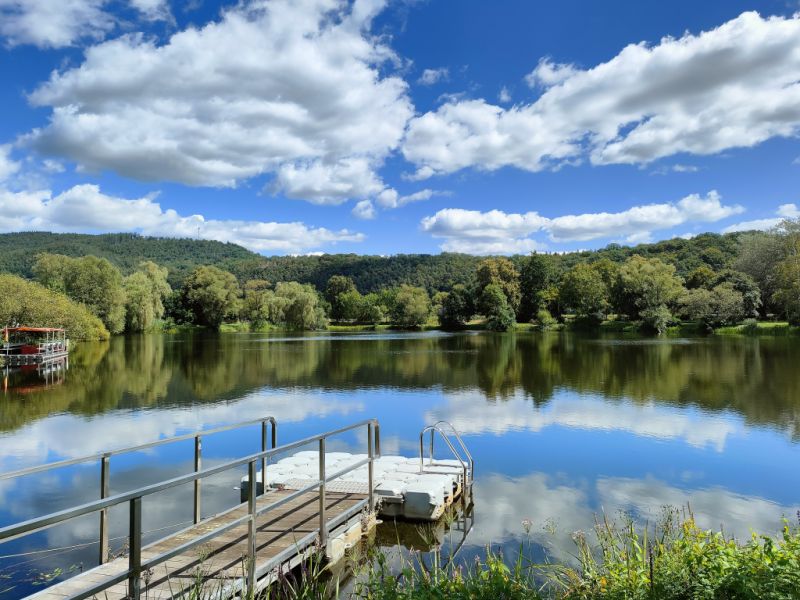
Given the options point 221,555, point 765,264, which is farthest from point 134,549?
point 765,264

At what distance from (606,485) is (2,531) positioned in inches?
394

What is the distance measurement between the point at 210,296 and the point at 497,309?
4148 cm

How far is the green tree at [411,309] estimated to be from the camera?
94.1 metres

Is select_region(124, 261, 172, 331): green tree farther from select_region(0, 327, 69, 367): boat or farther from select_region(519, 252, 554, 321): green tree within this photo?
select_region(519, 252, 554, 321): green tree

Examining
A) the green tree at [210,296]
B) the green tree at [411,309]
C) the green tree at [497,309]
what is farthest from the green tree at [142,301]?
the green tree at [497,309]

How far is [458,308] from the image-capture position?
8850 centimetres

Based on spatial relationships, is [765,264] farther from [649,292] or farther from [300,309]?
[300,309]

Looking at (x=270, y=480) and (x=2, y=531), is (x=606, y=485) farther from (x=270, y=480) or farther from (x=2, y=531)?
(x=2, y=531)

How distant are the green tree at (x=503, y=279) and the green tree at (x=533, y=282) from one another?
117 centimetres

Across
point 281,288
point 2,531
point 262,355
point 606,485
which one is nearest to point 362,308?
point 281,288

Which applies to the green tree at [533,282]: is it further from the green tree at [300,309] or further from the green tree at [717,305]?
the green tree at [300,309]

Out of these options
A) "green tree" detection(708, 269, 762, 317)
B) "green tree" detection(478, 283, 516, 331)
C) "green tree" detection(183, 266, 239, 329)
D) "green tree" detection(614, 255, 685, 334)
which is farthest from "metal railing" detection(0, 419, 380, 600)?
"green tree" detection(183, 266, 239, 329)

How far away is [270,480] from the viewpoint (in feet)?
32.5

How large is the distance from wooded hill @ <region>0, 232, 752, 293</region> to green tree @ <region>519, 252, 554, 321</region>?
7569mm
